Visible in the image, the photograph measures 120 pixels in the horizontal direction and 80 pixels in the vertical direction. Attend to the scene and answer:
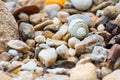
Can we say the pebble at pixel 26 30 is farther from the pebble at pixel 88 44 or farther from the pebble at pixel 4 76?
the pebble at pixel 4 76

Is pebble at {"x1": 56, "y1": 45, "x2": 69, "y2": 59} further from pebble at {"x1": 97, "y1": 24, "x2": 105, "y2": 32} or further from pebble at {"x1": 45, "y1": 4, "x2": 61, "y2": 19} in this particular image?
pebble at {"x1": 45, "y1": 4, "x2": 61, "y2": 19}

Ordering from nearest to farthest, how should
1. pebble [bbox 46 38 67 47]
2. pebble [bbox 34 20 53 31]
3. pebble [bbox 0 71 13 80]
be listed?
pebble [bbox 0 71 13 80], pebble [bbox 46 38 67 47], pebble [bbox 34 20 53 31]

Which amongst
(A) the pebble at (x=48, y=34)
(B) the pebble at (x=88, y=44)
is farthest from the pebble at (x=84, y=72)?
(A) the pebble at (x=48, y=34)

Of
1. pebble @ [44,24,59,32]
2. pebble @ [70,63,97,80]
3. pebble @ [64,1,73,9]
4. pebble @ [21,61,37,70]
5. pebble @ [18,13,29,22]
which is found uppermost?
pebble @ [64,1,73,9]

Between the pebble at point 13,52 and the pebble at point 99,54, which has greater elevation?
the pebble at point 13,52

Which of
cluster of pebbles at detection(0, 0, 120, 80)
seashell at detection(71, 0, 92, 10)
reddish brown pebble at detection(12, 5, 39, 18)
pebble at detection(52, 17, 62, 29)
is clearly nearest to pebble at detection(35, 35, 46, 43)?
cluster of pebbles at detection(0, 0, 120, 80)
